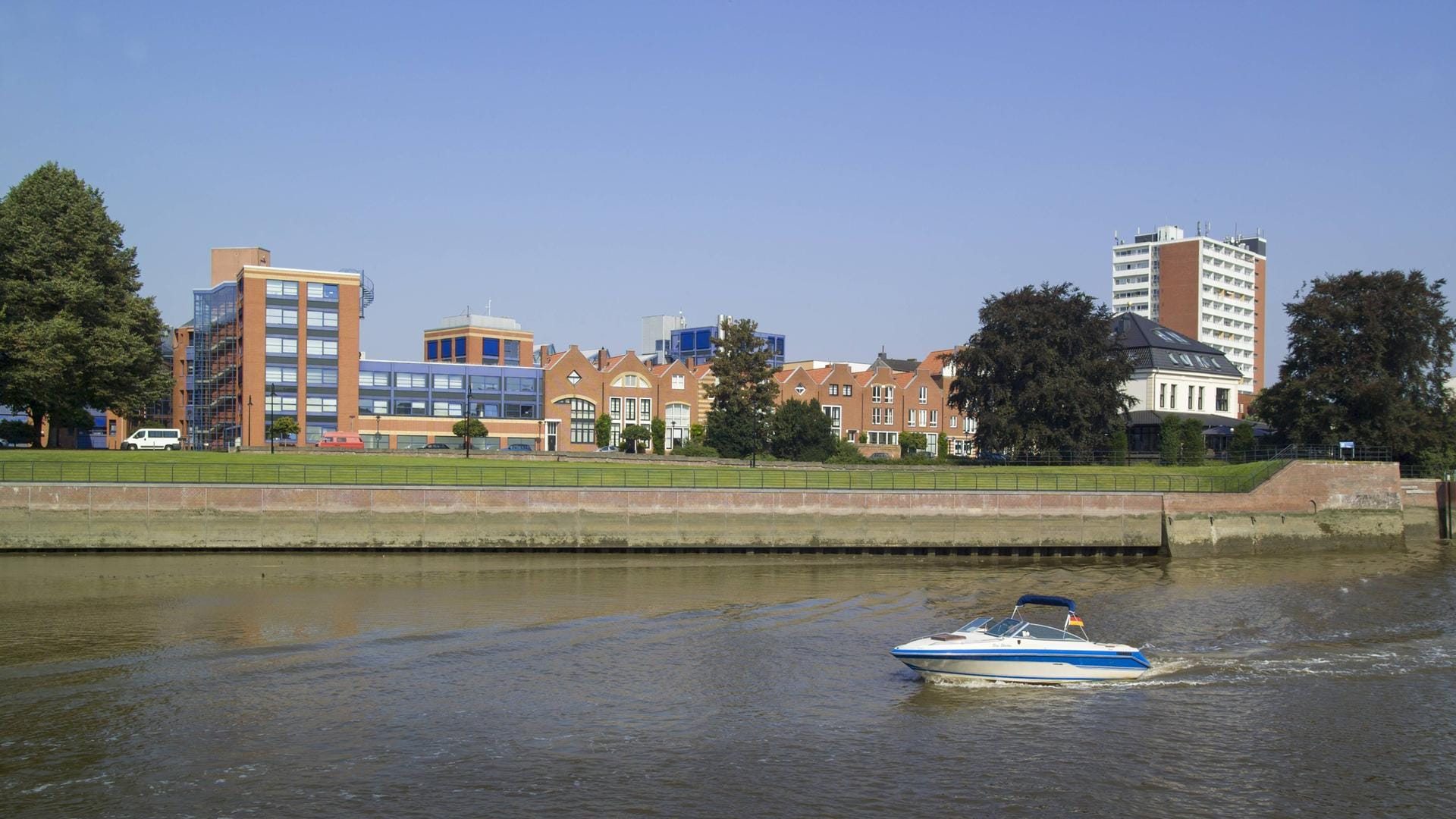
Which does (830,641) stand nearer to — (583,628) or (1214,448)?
(583,628)

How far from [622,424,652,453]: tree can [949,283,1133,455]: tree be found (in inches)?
1306

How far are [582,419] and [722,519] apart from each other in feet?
196

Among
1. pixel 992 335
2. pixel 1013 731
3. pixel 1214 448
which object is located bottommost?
pixel 1013 731

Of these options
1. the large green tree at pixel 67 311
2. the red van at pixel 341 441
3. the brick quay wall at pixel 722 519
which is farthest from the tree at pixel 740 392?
the large green tree at pixel 67 311

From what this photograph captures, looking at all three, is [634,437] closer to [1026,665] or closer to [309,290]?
[309,290]

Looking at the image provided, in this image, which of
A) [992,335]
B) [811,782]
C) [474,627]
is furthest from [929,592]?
[992,335]

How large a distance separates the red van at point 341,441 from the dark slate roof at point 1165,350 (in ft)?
206

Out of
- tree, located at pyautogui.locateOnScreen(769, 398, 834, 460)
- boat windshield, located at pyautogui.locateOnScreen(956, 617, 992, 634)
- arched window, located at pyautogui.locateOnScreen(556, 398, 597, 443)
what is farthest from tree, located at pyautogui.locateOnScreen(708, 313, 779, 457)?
boat windshield, located at pyautogui.locateOnScreen(956, 617, 992, 634)

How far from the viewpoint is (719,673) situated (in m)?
28.6

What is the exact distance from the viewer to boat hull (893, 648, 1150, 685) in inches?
1133

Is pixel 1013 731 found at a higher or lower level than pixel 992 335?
lower

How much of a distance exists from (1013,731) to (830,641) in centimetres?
860

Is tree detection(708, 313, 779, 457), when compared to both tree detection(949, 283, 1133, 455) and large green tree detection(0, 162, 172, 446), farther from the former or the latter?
large green tree detection(0, 162, 172, 446)

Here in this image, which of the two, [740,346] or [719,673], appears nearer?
[719,673]
